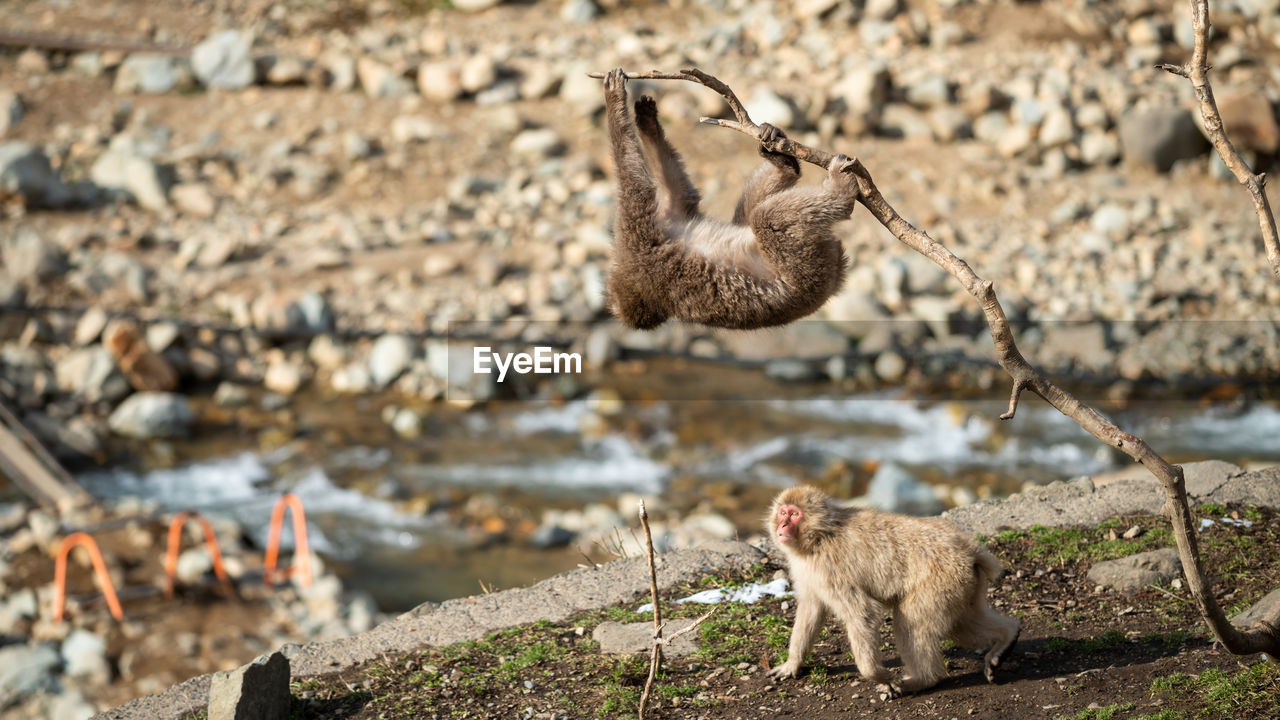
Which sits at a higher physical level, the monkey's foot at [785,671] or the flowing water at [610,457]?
the monkey's foot at [785,671]

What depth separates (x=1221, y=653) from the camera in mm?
4641

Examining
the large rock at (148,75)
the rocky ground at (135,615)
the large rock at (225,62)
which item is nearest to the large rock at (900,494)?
the rocky ground at (135,615)

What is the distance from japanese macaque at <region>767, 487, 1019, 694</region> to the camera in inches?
175

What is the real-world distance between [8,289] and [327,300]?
11.7ft

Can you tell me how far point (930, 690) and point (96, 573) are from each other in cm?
752

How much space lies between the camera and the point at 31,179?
1497 cm

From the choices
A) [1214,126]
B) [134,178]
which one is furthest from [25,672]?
[134,178]

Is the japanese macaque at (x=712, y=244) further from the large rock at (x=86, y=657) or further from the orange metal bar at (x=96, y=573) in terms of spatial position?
the orange metal bar at (x=96, y=573)

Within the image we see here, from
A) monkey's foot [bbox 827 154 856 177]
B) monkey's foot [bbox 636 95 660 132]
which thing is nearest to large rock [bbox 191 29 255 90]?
monkey's foot [bbox 636 95 660 132]

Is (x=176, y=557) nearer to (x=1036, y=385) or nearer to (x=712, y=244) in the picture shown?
(x=712, y=244)

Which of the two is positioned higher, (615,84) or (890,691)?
(615,84)

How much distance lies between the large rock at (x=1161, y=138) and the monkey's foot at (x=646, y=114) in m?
12.1

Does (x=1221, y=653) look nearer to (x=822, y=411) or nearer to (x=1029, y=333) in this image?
(x=822, y=411)

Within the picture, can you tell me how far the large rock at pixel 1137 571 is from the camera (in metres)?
5.39
